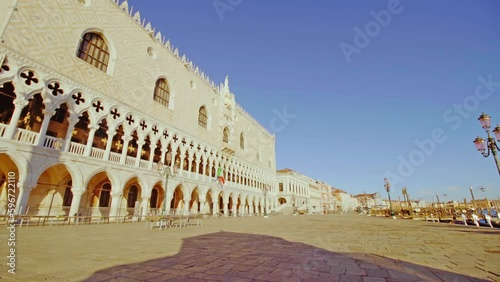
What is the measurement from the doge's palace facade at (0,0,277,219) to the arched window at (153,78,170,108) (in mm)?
103

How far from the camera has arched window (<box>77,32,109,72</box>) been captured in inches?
580

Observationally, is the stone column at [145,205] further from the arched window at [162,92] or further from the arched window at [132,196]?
the arched window at [162,92]

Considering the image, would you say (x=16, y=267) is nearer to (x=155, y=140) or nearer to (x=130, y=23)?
(x=155, y=140)

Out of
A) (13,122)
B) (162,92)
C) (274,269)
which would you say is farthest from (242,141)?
(274,269)

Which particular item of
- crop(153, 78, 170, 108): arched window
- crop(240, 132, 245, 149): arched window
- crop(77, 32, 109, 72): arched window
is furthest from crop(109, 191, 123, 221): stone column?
crop(240, 132, 245, 149): arched window

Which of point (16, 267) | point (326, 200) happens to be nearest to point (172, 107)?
point (16, 267)

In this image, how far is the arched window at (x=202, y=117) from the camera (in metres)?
26.3

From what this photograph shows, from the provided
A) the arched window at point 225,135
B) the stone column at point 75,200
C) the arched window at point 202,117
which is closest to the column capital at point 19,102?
the stone column at point 75,200

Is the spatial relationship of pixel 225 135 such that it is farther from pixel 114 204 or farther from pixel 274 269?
pixel 274 269

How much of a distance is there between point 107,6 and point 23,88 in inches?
351

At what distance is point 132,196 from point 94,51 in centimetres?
1150

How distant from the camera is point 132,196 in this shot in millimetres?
18859

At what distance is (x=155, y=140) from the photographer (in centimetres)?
1888

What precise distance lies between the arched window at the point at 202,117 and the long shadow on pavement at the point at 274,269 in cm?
2254
